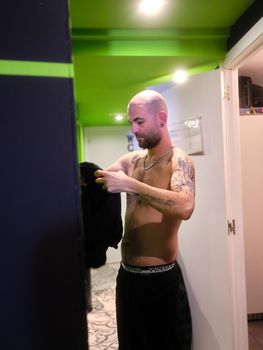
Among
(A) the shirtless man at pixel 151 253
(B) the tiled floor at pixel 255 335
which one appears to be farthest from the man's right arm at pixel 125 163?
(B) the tiled floor at pixel 255 335

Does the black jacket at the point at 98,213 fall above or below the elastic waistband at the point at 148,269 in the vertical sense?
above

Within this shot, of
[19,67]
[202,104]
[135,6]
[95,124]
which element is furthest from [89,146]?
[19,67]

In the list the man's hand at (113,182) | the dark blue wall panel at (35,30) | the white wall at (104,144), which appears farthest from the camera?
the white wall at (104,144)

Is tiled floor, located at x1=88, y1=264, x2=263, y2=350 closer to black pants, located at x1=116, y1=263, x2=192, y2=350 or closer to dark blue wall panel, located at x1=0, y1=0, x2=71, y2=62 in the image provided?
black pants, located at x1=116, y1=263, x2=192, y2=350

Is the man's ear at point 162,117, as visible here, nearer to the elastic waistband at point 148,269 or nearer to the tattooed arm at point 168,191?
the tattooed arm at point 168,191

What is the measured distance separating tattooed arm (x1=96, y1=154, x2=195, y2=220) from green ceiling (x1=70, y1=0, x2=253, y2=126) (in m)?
0.70

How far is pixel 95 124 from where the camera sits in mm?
3943

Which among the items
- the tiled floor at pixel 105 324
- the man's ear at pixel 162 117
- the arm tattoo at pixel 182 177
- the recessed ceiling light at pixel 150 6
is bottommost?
the tiled floor at pixel 105 324

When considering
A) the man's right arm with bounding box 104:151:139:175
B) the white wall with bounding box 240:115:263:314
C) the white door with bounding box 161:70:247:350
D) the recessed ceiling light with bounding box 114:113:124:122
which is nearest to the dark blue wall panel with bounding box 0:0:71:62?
the man's right arm with bounding box 104:151:139:175

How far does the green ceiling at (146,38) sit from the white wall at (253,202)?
99 centimetres

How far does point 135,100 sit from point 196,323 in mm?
1469

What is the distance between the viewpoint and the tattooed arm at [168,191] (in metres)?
0.98

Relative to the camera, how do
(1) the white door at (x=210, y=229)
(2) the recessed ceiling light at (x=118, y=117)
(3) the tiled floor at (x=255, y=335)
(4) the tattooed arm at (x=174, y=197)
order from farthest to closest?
(2) the recessed ceiling light at (x=118, y=117)
(3) the tiled floor at (x=255, y=335)
(1) the white door at (x=210, y=229)
(4) the tattooed arm at (x=174, y=197)

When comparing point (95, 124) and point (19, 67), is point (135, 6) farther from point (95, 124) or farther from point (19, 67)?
point (95, 124)
